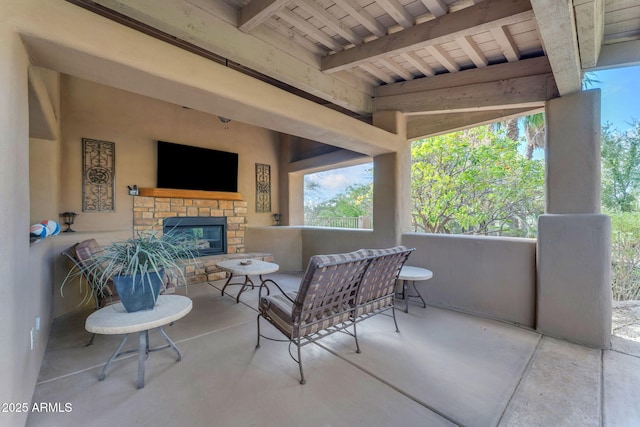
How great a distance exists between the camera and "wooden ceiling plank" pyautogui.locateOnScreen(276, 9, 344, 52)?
245cm

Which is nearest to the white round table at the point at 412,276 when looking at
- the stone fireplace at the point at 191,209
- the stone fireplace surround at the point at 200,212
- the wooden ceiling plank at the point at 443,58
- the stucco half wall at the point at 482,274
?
the stucco half wall at the point at 482,274

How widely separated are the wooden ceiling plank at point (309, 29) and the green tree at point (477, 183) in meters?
3.84

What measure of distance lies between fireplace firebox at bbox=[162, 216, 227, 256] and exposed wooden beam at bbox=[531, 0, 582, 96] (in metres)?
5.31

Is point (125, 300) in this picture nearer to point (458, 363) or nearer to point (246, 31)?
point (246, 31)

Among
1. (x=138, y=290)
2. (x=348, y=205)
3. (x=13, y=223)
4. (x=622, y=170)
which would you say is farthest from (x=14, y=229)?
(x=348, y=205)

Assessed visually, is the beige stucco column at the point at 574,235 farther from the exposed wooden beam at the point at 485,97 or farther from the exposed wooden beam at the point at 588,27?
the exposed wooden beam at the point at 588,27

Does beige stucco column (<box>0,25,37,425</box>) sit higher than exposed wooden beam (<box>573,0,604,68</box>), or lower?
lower

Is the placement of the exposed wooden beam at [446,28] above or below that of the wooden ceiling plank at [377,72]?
below

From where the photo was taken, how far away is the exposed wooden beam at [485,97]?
2.91 m

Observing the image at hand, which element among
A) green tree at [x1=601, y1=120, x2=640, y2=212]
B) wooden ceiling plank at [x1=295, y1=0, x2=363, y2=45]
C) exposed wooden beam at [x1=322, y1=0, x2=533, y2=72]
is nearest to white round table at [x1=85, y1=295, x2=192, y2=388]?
wooden ceiling plank at [x1=295, y1=0, x2=363, y2=45]

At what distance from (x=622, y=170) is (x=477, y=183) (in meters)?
2.34

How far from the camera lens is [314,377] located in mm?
2084

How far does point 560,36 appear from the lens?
1.77 metres

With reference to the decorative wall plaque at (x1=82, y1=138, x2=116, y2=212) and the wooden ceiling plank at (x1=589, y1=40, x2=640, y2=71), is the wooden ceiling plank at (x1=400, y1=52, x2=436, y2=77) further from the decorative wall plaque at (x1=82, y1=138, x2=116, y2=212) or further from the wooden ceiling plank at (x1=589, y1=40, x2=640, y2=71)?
the decorative wall plaque at (x1=82, y1=138, x2=116, y2=212)
